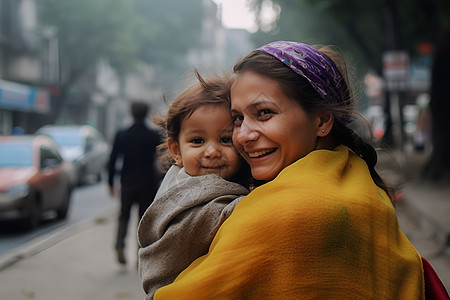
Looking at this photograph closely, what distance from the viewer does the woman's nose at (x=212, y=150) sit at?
178 centimetres

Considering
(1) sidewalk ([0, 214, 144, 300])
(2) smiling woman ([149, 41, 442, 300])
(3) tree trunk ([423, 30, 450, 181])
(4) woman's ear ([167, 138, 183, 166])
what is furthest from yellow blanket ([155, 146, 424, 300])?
(3) tree trunk ([423, 30, 450, 181])

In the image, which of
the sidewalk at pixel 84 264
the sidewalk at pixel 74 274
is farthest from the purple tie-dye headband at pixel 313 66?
the sidewalk at pixel 74 274

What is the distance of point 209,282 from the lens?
4.34 ft

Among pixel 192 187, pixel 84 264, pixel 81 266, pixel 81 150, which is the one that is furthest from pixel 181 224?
pixel 81 150

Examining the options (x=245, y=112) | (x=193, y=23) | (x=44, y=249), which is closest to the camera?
(x=245, y=112)

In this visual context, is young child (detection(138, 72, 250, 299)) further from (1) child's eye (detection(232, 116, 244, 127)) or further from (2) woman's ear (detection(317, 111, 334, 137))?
(2) woman's ear (detection(317, 111, 334, 137))

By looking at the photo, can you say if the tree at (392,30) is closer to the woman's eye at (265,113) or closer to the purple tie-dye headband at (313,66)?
the purple tie-dye headband at (313,66)

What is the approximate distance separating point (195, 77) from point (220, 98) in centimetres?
28

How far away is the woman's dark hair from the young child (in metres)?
0.20

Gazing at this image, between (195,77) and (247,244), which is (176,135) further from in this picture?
(247,244)

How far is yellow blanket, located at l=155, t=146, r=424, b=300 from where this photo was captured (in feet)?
4.33

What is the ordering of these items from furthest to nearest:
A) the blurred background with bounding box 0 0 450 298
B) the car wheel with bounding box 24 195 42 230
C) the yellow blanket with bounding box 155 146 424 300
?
the blurred background with bounding box 0 0 450 298, the car wheel with bounding box 24 195 42 230, the yellow blanket with bounding box 155 146 424 300

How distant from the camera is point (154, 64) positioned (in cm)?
5056

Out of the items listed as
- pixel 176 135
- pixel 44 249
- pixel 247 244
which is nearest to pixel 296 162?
pixel 247 244
